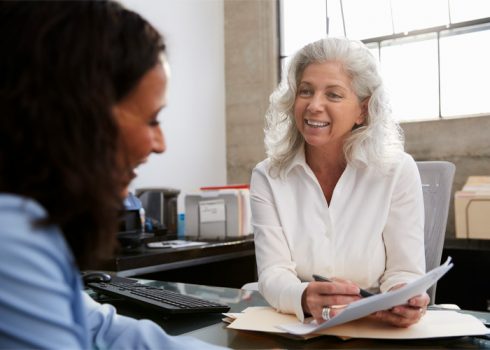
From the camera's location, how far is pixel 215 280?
332 cm

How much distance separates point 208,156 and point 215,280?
1680mm

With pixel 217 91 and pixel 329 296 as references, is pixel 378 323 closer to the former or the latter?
pixel 329 296

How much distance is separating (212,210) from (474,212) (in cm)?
166

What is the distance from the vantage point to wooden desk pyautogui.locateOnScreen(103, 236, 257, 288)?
2.48m

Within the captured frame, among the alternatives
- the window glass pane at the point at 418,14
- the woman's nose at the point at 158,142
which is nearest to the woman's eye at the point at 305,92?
the woman's nose at the point at 158,142

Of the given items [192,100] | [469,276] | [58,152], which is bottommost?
[469,276]

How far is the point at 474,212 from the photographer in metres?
3.31

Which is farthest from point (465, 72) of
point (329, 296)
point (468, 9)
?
point (329, 296)

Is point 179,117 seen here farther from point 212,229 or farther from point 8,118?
point 8,118

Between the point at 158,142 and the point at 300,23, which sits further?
the point at 300,23

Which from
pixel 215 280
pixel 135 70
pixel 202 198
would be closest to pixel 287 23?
pixel 202 198

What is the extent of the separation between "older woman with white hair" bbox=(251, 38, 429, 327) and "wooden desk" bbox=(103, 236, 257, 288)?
964 millimetres

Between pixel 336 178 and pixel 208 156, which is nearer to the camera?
pixel 336 178

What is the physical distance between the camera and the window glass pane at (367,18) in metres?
4.28
